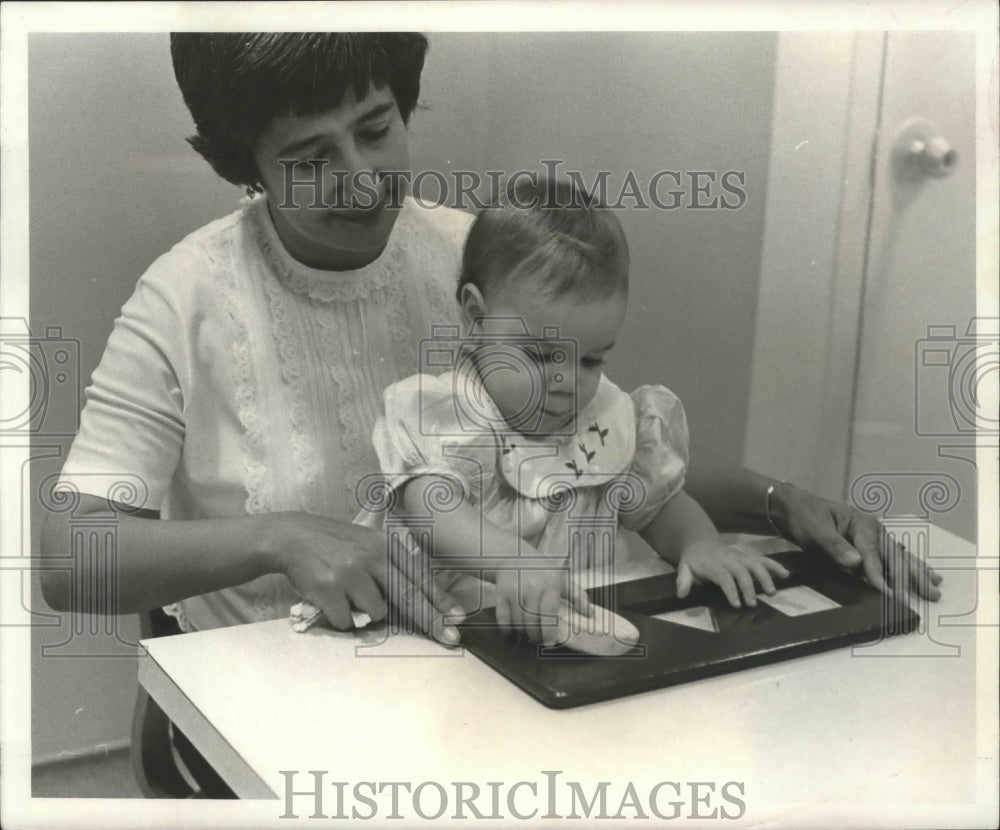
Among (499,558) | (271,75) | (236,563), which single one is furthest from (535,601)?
(271,75)

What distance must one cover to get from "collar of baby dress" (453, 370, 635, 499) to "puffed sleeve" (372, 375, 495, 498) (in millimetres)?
19

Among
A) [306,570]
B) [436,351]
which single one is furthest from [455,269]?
[306,570]

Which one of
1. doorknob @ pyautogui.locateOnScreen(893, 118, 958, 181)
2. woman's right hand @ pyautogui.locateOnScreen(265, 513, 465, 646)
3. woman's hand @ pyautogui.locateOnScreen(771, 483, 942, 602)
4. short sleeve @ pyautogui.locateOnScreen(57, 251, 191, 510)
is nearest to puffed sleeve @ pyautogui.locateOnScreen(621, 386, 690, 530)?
woman's hand @ pyautogui.locateOnScreen(771, 483, 942, 602)

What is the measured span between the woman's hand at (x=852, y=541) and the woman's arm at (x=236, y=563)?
384 mm

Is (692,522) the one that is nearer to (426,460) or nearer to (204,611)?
(426,460)

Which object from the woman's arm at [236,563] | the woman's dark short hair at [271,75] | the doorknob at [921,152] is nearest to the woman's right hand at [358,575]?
the woman's arm at [236,563]

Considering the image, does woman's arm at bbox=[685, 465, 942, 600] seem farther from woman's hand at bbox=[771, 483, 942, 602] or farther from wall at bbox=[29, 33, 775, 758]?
wall at bbox=[29, 33, 775, 758]

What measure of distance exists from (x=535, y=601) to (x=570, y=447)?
18 centimetres

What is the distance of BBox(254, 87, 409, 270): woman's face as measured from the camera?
98 centimetres

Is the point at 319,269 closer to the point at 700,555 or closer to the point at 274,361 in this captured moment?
the point at 274,361

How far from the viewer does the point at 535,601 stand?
895mm

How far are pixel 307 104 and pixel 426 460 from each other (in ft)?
1.12

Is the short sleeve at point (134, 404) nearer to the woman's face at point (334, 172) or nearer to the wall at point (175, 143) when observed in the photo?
the wall at point (175, 143)

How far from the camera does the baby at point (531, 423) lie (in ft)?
3.12
